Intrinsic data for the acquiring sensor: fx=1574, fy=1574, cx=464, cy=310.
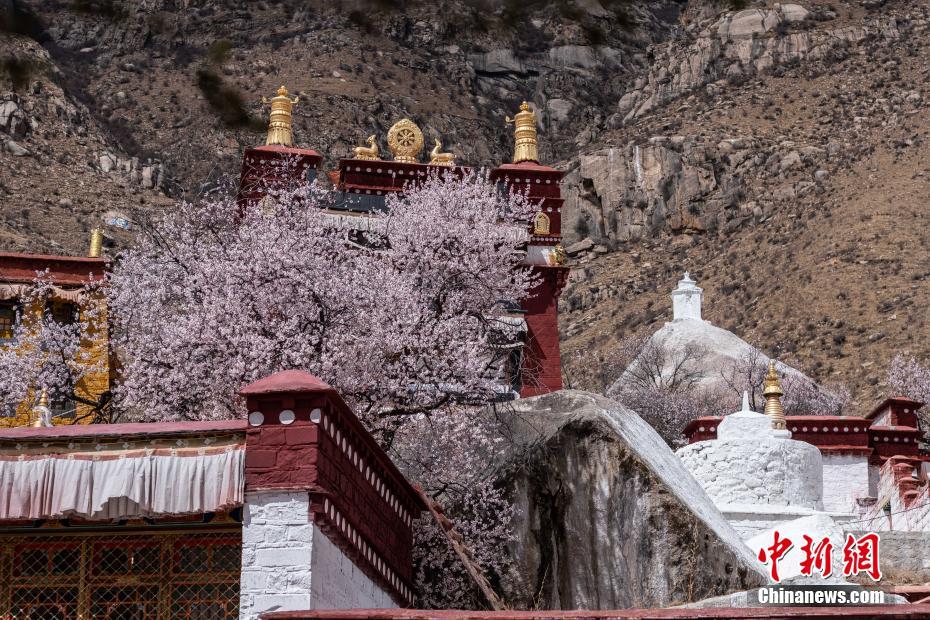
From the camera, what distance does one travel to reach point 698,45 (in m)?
114

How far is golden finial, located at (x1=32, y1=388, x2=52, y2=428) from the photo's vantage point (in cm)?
2224

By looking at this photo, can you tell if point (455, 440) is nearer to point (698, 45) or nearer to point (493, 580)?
point (493, 580)

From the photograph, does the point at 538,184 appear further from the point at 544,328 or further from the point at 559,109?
the point at 559,109

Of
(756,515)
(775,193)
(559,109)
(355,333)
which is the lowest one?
(756,515)

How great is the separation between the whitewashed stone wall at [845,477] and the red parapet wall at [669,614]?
70.2ft

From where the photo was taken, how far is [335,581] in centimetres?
1470

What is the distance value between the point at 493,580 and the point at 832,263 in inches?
2153

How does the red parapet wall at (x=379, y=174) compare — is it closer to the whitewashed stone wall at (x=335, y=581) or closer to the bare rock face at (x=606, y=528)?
the bare rock face at (x=606, y=528)

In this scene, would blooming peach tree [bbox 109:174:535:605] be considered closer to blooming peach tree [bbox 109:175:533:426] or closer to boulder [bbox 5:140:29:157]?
blooming peach tree [bbox 109:175:533:426]

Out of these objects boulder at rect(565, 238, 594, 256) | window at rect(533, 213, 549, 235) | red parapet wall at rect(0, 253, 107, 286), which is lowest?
red parapet wall at rect(0, 253, 107, 286)

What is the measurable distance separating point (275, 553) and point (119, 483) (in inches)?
62.8

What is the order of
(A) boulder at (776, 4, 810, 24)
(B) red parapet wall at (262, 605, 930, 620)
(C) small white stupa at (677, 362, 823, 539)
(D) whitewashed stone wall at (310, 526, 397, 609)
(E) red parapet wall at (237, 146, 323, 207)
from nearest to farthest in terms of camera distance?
(B) red parapet wall at (262, 605, 930, 620), (D) whitewashed stone wall at (310, 526, 397, 609), (C) small white stupa at (677, 362, 823, 539), (E) red parapet wall at (237, 146, 323, 207), (A) boulder at (776, 4, 810, 24)
